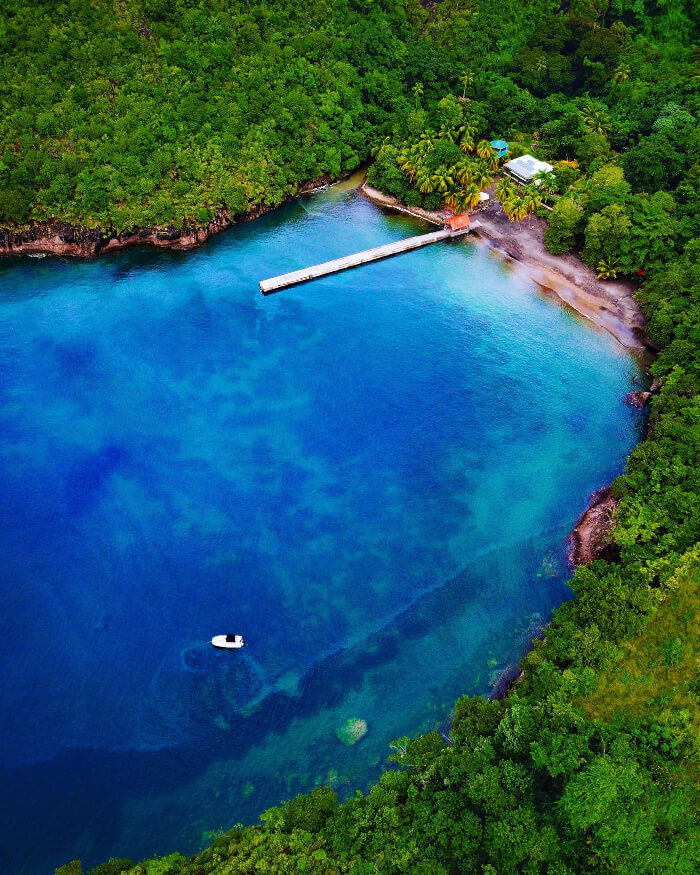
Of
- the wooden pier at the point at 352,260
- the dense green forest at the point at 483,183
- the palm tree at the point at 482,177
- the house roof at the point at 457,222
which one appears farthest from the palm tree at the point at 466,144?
the wooden pier at the point at 352,260

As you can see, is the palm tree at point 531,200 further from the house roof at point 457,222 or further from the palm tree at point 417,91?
the palm tree at point 417,91

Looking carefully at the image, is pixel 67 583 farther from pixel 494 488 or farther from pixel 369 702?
pixel 494 488

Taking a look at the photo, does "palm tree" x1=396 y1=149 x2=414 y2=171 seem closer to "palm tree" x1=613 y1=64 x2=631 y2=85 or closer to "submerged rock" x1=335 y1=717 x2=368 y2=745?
"palm tree" x1=613 y1=64 x2=631 y2=85

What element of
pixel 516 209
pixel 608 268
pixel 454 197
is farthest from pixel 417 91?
pixel 608 268

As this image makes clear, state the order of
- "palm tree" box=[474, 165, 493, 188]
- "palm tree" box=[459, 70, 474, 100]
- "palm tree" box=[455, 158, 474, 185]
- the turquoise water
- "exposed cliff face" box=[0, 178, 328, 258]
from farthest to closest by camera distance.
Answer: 1. "palm tree" box=[459, 70, 474, 100]
2. "palm tree" box=[474, 165, 493, 188]
3. "palm tree" box=[455, 158, 474, 185]
4. "exposed cliff face" box=[0, 178, 328, 258]
5. the turquoise water

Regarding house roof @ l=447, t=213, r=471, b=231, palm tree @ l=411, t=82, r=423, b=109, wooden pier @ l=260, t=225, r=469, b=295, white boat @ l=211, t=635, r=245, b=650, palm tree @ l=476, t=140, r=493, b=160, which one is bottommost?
white boat @ l=211, t=635, r=245, b=650

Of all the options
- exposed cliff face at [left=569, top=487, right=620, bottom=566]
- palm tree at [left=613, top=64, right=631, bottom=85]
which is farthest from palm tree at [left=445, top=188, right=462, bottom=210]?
exposed cliff face at [left=569, top=487, right=620, bottom=566]
